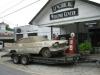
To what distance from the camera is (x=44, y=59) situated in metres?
18.7

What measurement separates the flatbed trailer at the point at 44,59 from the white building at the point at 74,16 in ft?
15.2

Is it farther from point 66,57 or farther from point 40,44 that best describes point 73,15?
point 66,57

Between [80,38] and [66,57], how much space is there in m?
9.69

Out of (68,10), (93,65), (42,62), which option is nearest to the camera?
(93,65)

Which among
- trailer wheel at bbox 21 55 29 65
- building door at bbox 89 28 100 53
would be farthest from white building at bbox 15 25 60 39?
trailer wheel at bbox 21 55 29 65

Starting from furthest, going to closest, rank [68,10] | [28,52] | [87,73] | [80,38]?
[80,38] → [68,10] → [28,52] → [87,73]

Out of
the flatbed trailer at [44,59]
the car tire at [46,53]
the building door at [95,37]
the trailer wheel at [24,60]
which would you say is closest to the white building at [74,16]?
the building door at [95,37]

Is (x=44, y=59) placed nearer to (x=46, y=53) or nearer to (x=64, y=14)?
(x=46, y=53)

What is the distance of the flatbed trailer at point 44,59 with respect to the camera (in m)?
16.9

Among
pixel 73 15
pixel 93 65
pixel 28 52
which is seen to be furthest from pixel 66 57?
pixel 73 15

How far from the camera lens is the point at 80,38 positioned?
2631 centimetres

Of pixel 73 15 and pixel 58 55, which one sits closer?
pixel 58 55

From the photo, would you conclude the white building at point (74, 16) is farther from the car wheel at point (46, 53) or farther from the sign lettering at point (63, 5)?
the car wheel at point (46, 53)

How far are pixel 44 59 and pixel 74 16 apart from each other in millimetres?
5263
